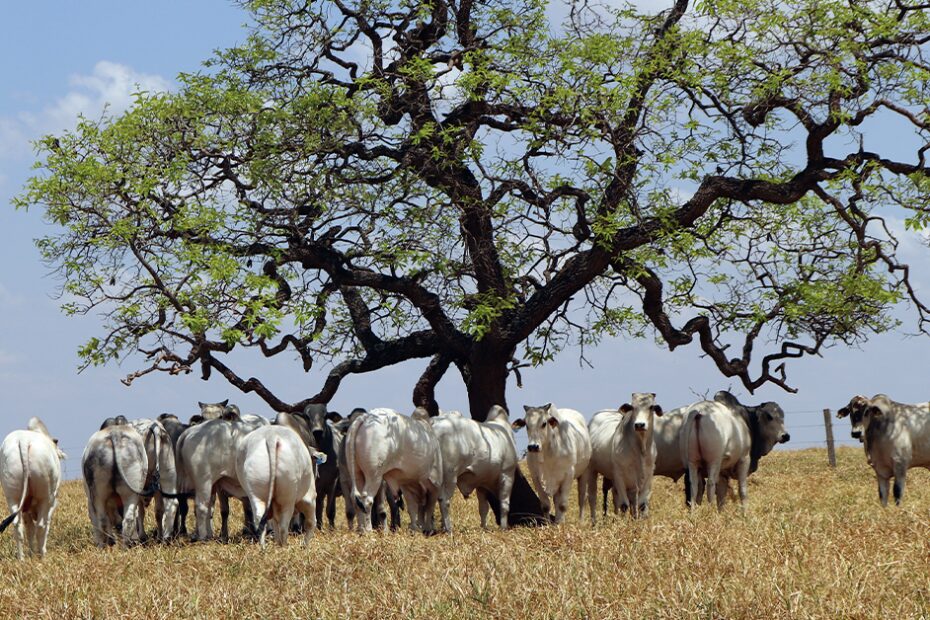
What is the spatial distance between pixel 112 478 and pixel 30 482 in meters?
1.01

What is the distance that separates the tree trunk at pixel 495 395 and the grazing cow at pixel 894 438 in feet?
18.2

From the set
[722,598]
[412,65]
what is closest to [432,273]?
[412,65]

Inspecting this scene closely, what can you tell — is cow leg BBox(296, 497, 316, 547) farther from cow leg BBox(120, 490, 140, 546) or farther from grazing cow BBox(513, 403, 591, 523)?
grazing cow BBox(513, 403, 591, 523)

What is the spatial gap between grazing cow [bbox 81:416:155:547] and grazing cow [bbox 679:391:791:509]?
7.67 meters

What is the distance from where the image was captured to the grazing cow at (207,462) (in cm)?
1569

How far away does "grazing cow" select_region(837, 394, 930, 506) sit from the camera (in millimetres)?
17703

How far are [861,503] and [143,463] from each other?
418 inches

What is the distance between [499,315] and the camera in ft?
61.6

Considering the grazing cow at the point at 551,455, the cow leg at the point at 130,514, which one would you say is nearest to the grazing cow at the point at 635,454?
the grazing cow at the point at 551,455

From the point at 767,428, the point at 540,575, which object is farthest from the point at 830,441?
the point at 540,575

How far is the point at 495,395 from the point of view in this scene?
65.7ft

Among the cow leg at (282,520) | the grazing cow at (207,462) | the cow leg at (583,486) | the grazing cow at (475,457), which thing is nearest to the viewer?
the cow leg at (282,520)

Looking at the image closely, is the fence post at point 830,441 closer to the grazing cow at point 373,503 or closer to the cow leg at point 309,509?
the grazing cow at point 373,503

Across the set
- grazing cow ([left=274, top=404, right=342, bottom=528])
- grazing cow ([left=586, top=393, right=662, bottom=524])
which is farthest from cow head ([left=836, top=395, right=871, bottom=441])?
grazing cow ([left=274, top=404, right=342, bottom=528])
